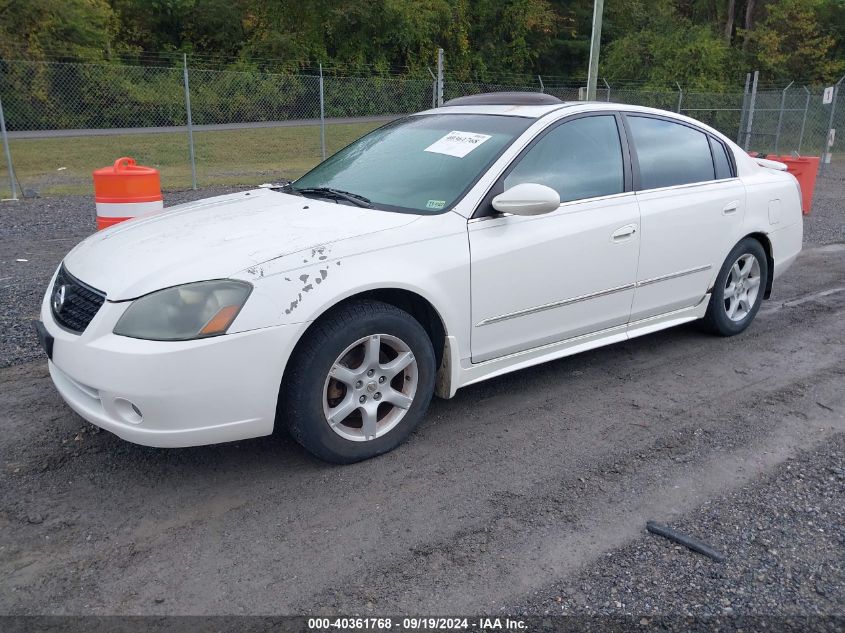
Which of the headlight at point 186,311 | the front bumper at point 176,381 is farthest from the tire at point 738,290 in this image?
the headlight at point 186,311

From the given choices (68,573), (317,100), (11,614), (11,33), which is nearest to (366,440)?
(68,573)

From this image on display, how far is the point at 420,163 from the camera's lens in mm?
4188

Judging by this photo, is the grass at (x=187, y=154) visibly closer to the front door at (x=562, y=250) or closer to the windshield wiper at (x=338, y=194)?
the windshield wiper at (x=338, y=194)

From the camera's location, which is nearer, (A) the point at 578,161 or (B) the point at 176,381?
(B) the point at 176,381

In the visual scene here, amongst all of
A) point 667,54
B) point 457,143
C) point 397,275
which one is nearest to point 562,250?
point 457,143

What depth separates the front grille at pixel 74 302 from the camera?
320cm

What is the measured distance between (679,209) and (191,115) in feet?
47.6

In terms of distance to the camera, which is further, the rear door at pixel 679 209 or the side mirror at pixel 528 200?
the rear door at pixel 679 209

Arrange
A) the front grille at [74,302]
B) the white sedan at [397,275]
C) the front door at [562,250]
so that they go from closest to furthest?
the white sedan at [397,275] < the front grille at [74,302] < the front door at [562,250]

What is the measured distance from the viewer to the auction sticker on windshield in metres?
4.13

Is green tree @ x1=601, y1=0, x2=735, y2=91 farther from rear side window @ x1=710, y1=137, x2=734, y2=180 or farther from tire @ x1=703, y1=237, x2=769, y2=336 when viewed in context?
rear side window @ x1=710, y1=137, x2=734, y2=180

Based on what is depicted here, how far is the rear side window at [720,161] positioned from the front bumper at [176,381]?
3.52 m

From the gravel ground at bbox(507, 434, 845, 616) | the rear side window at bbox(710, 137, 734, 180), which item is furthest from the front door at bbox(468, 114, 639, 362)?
the gravel ground at bbox(507, 434, 845, 616)

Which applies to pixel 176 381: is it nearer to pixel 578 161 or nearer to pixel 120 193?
pixel 578 161
